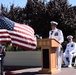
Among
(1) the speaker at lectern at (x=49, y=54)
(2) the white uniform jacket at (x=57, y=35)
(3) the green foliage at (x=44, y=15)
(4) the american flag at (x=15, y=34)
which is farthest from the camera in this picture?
(3) the green foliage at (x=44, y=15)

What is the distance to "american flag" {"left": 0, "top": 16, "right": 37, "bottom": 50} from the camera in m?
7.01

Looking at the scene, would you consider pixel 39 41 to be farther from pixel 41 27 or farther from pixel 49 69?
pixel 41 27

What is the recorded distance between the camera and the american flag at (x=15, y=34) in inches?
276

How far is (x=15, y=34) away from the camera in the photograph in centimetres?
726

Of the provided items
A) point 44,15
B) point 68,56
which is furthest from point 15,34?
point 44,15

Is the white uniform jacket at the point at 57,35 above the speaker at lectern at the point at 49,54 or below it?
above

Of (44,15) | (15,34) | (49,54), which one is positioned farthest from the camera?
(44,15)

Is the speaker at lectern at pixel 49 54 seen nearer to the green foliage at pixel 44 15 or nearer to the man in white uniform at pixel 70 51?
the man in white uniform at pixel 70 51

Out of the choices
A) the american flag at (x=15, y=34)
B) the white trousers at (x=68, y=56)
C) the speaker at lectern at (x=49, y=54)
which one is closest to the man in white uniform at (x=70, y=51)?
the white trousers at (x=68, y=56)

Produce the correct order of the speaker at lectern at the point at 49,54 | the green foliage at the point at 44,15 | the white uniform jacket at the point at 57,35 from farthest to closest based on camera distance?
1. the green foliage at the point at 44,15
2. the white uniform jacket at the point at 57,35
3. the speaker at lectern at the point at 49,54

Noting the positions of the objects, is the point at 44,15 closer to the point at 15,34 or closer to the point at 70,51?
the point at 70,51

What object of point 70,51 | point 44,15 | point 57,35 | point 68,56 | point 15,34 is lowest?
point 68,56

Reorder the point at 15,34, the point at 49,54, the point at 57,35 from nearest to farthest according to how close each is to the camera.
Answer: the point at 15,34
the point at 49,54
the point at 57,35

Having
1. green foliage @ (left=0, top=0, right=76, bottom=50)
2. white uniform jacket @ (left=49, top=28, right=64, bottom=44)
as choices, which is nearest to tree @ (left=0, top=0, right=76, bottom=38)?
green foliage @ (left=0, top=0, right=76, bottom=50)
